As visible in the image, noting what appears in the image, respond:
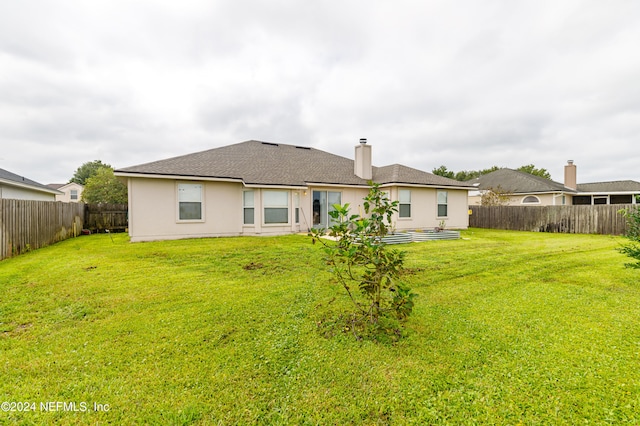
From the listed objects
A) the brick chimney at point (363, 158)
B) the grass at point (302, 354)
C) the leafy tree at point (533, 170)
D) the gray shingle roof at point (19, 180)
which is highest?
the leafy tree at point (533, 170)

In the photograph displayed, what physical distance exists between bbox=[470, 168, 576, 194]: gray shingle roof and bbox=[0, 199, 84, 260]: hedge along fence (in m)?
24.9

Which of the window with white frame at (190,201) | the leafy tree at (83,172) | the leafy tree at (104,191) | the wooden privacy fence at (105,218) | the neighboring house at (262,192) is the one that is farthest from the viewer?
the leafy tree at (83,172)

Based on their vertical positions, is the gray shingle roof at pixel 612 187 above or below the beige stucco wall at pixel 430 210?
above

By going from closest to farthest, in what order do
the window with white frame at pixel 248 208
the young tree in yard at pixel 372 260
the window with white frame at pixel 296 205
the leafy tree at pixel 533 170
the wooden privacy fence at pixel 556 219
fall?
the young tree in yard at pixel 372 260
the window with white frame at pixel 248 208
the window with white frame at pixel 296 205
the wooden privacy fence at pixel 556 219
the leafy tree at pixel 533 170

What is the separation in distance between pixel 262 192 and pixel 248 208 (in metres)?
1.00

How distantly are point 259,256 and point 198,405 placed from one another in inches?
235

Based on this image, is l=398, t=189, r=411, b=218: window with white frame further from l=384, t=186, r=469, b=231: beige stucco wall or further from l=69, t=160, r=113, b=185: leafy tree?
l=69, t=160, r=113, b=185: leafy tree

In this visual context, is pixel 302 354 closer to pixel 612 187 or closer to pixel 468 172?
pixel 612 187

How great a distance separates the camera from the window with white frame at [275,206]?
1280cm

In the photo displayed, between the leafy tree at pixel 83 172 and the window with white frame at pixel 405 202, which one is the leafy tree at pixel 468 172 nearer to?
the window with white frame at pixel 405 202

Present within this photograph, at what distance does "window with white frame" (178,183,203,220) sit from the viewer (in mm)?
11531

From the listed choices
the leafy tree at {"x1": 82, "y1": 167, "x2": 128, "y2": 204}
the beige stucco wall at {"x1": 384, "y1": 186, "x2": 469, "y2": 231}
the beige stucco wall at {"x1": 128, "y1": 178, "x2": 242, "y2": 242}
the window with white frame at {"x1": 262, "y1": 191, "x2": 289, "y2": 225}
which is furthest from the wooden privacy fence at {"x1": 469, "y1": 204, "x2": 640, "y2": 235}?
the leafy tree at {"x1": 82, "y1": 167, "x2": 128, "y2": 204}

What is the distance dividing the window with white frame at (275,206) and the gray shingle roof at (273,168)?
23.4 inches

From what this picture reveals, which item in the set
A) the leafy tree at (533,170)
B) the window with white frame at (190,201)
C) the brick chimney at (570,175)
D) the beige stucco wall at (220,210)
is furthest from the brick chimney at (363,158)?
the leafy tree at (533,170)
